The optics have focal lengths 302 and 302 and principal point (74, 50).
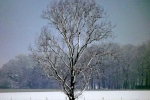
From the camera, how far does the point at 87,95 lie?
6590mm

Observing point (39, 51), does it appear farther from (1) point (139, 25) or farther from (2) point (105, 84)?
(1) point (139, 25)

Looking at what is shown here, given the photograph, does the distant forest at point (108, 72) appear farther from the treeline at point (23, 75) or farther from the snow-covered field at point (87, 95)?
the snow-covered field at point (87, 95)

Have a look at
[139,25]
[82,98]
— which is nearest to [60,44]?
[82,98]

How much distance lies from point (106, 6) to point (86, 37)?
1.03m

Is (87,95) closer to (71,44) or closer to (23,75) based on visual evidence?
(71,44)

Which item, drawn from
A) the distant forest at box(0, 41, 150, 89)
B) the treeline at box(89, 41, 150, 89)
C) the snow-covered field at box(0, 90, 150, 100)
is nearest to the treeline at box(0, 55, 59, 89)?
the distant forest at box(0, 41, 150, 89)

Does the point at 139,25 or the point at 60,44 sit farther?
the point at 139,25

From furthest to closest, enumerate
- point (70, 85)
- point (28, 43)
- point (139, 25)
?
1. point (139, 25)
2. point (28, 43)
3. point (70, 85)

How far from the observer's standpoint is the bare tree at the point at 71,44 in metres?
6.11

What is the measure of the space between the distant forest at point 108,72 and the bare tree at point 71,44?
257mm

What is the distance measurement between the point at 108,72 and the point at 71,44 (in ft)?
3.68

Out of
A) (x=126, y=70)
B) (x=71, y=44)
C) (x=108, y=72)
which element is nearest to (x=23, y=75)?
(x=71, y=44)

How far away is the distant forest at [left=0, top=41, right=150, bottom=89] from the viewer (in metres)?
6.38

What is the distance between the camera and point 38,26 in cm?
651
